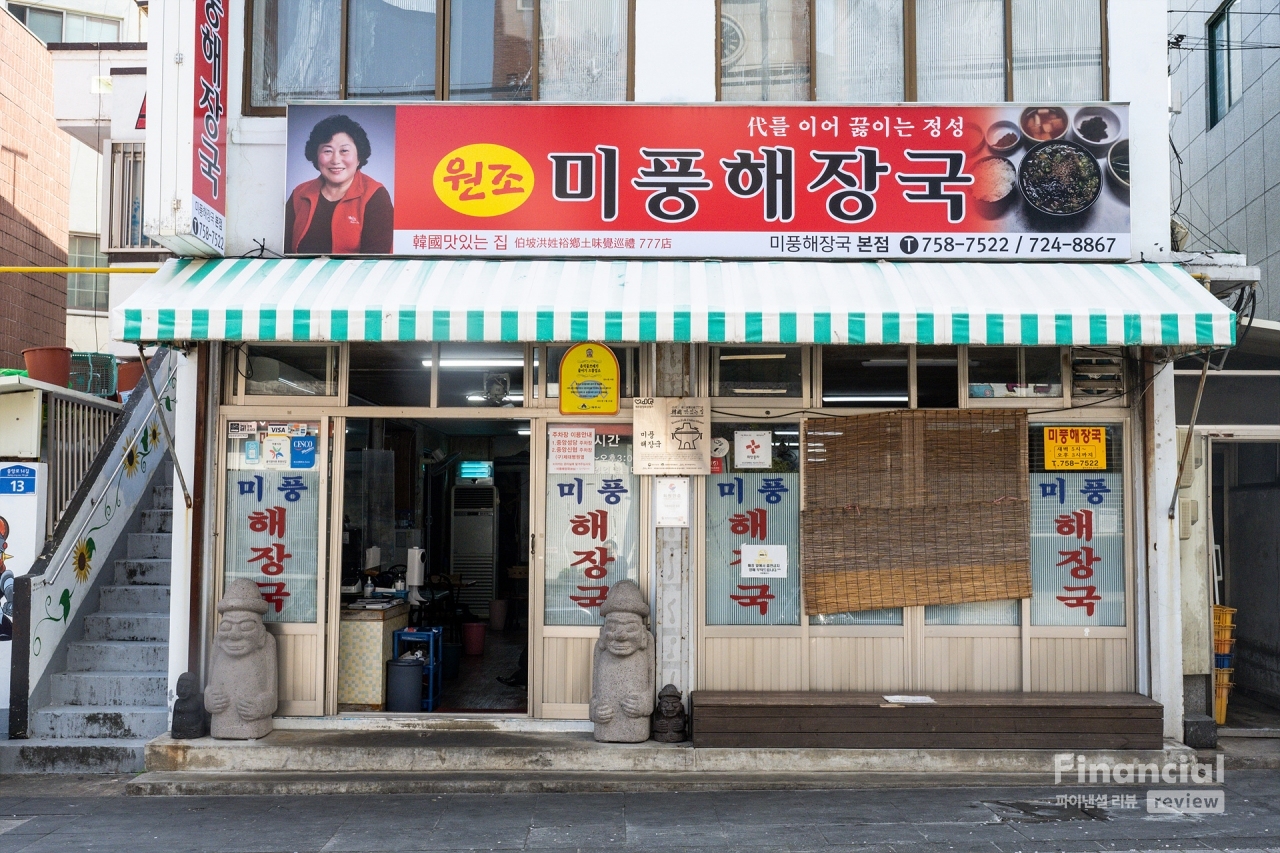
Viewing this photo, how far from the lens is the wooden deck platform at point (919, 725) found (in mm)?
8055

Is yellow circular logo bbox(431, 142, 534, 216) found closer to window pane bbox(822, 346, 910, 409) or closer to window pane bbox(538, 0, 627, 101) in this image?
window pane bbox(538, 0, 627, 101)

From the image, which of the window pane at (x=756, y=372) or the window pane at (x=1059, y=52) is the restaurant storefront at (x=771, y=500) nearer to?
the window pane at (x=756, y=372)

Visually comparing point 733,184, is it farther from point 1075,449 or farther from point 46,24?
point 46,24

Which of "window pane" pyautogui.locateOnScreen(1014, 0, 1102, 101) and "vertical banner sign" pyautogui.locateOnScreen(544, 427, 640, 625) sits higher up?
"window pane" pyautogui.locateOnScreen(1014, 0, 1102, 101)

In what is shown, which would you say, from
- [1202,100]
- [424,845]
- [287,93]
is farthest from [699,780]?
[1202,100]

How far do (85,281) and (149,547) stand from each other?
36.3 feet

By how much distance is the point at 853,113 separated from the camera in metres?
8.63

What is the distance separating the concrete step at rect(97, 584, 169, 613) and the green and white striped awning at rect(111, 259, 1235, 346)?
11.2 feet

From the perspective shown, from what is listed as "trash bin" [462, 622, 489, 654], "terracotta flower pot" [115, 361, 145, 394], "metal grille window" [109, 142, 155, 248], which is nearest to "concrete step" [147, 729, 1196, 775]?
"trash bin" [462, 622, 489, 654]

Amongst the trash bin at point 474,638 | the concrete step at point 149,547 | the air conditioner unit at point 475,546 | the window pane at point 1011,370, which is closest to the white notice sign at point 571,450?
the window pane at point 1011,370

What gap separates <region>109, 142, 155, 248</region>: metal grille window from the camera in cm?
1380

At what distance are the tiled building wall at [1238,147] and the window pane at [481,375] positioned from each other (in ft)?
26.6

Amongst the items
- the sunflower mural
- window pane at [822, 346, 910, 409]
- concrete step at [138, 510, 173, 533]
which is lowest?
the sunflower mural

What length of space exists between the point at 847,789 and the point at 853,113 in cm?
550
